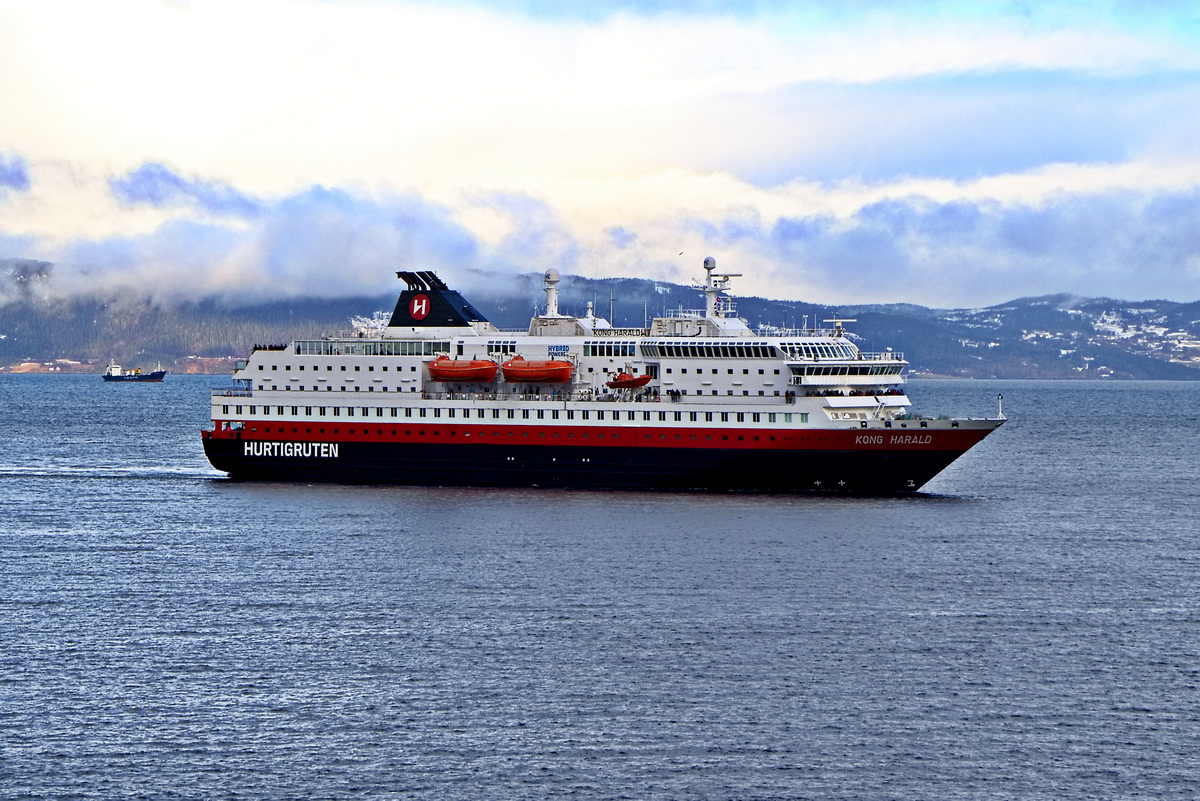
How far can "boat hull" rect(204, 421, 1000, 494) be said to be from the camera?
2527 inches

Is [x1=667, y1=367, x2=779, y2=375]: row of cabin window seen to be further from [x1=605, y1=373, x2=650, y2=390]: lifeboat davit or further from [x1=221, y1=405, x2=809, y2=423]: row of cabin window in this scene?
[x1=221, y1=405, x2=809, y2=423]: row of cabin window

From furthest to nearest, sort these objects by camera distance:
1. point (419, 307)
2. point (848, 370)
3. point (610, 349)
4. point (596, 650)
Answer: point (419, 307)
point (610, 349)
point (848, 370)
point (596, 650)

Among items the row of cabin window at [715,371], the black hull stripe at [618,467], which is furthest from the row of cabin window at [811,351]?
the black hull stripe at [618,467]

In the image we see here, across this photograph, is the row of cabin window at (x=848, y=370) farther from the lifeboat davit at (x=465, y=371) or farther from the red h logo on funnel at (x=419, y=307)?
the red h logo on funnel at (x=419, y=307)

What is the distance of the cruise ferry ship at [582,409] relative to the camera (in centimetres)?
6444

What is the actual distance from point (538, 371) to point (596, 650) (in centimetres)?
3123

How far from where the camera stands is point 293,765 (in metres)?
29.7

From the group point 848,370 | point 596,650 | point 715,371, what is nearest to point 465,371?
point 715,371

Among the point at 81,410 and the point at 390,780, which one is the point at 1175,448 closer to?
the point at 390,780

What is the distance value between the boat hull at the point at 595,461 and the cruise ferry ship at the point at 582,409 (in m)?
0.06

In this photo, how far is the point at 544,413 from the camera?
66562mm

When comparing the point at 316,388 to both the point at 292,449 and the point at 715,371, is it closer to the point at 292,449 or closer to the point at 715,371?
the point at 292,449

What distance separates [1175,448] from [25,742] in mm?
98636

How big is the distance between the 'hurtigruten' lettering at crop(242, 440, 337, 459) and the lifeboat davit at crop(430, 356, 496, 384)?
5.87 meters
